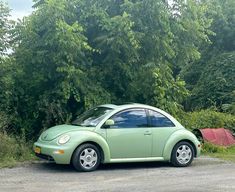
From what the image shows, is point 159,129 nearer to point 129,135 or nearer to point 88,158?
point 129,135

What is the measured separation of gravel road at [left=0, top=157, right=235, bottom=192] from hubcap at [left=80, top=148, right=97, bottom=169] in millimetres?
227

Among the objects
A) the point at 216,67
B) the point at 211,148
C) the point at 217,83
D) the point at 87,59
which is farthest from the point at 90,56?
the point at 216,67

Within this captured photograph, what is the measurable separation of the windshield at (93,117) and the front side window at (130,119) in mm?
341

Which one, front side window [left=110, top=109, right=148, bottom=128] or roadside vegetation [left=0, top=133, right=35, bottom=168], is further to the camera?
roadside vegetation [left=0, top=133, right=35, bottom=168]

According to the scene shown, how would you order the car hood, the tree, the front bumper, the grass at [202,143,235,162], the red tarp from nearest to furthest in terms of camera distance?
1. the front bumper
2. the car hood
3. the tree
4. the grass at [202,143,235,162]
5. the red tarp

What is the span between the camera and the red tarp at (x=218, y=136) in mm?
A: 15047

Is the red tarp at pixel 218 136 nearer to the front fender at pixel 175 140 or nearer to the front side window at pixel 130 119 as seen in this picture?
the front fender at pixel 175 140

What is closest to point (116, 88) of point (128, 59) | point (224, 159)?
point (128, 59)

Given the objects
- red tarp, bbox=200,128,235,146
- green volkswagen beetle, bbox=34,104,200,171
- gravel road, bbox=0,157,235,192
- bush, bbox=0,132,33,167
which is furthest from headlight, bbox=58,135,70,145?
red tarp, bbox=200,128,235,146

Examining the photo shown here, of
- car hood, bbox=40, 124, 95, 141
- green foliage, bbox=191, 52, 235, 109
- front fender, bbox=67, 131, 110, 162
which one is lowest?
front fender, bbox=67, 131, 110, 162

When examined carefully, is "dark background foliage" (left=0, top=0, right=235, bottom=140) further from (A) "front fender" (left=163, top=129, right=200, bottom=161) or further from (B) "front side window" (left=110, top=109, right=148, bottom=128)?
(A) "front fender" (left=163, top=129, right=200, bottom=161)

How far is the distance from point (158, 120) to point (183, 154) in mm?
1048

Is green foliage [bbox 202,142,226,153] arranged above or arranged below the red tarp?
below

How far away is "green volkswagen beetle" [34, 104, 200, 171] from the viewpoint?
10773mm
